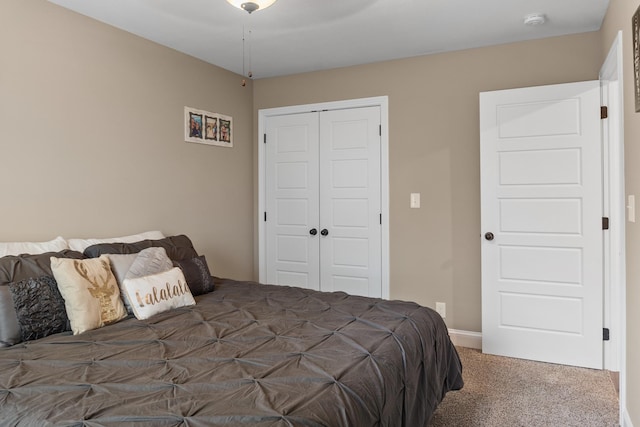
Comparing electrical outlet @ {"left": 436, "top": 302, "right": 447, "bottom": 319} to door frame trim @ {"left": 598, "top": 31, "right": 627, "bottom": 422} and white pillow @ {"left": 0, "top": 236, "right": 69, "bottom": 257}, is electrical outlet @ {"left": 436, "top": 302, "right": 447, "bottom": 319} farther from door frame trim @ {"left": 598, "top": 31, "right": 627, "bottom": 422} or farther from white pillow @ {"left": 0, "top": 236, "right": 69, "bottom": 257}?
white pillow @ {"left": 0, "top": 236, "right": 69, "bottom": 257}

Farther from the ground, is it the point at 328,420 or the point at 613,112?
the point at 613,112

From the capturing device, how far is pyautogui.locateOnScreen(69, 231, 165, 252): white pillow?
2649 millimetres

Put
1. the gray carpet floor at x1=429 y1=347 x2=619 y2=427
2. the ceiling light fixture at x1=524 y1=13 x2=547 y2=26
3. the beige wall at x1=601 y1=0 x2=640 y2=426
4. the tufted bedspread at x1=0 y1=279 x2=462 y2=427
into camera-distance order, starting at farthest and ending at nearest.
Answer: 1. the ceiling light fixture at x1=524 y1=13 x2=547 y2=26
2. the gray carpet floor at x1=429 y1=347 x2=619 y2=427
3. the beige wall at x1=601 y1=0 x2=640 y2=426
4. the tufted bedspread at x1=0 y1=279 x2=462 y2=427

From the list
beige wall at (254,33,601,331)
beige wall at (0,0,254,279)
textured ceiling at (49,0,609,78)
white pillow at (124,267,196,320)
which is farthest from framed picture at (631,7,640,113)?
beige wall at (0,0,254,279)

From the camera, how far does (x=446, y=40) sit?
3447 millimetres

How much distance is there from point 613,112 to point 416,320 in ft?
7.05

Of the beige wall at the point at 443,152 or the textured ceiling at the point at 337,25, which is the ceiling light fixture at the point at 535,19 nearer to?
the textured ceiling at the point at 337,25

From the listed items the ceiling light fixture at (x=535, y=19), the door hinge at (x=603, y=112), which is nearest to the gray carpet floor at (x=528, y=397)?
the door hinge at (x=603, y=112)

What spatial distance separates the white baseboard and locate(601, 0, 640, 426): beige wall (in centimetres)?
133

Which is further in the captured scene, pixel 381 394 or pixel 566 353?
pixel 566 353

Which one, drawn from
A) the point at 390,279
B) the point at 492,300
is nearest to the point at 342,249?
the point at 390,279

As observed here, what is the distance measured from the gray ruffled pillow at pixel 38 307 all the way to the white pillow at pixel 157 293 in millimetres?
323

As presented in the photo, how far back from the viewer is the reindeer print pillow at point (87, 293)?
2.11m

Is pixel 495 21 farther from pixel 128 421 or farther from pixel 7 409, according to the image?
pixel 7 409
